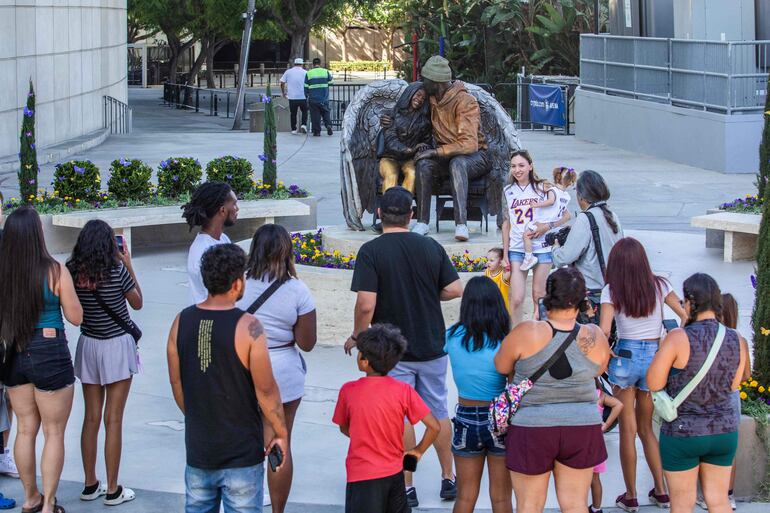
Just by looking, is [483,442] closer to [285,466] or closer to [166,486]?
[285,466]

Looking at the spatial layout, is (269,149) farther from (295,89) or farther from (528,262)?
(295,89)

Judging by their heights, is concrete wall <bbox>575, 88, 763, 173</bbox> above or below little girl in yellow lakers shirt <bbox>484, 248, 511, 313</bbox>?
above

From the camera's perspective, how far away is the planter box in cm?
665

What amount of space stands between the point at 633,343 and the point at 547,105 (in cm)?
2302

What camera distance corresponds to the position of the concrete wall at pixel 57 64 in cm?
2077

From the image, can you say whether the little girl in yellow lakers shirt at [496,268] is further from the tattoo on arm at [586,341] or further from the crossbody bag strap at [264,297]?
the tattoo on arm at [586,341]

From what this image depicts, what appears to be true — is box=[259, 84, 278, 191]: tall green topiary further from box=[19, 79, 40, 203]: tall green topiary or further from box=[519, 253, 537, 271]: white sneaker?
box=[519, 253, 537, 271]: white sneaker

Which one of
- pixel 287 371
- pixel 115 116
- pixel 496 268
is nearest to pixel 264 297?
pixel 287 371

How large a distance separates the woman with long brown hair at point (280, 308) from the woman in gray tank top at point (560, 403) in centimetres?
115

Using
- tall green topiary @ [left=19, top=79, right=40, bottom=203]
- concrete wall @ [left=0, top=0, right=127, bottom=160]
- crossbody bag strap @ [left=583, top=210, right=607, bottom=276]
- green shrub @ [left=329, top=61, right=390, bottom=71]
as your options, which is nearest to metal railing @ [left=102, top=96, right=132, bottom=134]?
concrete wall @ [left=0, top=0, right=127, bottom=160]

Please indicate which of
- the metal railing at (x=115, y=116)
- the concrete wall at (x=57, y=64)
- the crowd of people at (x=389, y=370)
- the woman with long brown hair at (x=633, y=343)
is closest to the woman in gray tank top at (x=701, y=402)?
the crowd of people at (x=389, y=370)

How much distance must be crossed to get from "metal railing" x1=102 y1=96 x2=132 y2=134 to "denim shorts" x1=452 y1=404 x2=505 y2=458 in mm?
24869

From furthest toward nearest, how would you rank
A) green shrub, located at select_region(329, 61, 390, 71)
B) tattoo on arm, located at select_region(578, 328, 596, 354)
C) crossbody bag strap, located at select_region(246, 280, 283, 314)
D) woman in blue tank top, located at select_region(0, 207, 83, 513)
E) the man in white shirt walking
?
green shrub, located at select_region(329, 61, 390, 71) < the man in white shirt walking < woman in blue tank top, located at select_region(0, 207, 83, 513) < crossbody bag strap, located at select_region(246, 280, 283, 314) < tattoo on arm, located at select_region(578, 328, 596, 354)

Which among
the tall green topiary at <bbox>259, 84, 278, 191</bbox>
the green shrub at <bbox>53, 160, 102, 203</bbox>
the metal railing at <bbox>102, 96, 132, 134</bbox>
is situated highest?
the metal railing at <bbox>102, 96, 132, 134</bbox>
